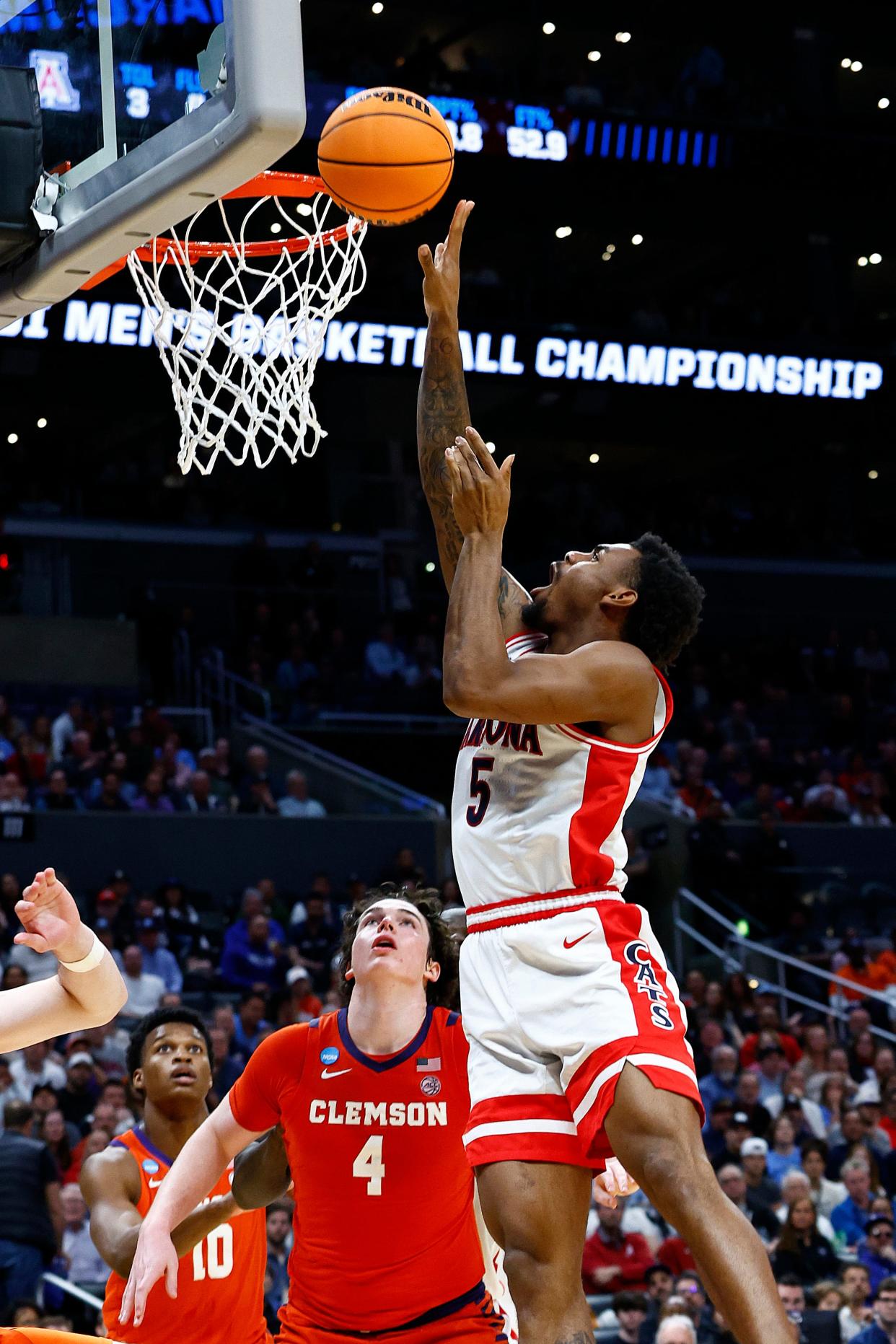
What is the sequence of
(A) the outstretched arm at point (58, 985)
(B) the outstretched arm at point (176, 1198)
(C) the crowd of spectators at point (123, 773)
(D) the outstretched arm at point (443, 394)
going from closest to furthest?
(A) the outstretched arm at point (58, 985) < (B) the outstretched arm at point (176, 1198) < (D) the outstretched arm at point (443, 394) < (C) the crowd of spectators at point (123, 773)

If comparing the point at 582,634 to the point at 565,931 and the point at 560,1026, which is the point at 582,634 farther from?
the point at 560,1026

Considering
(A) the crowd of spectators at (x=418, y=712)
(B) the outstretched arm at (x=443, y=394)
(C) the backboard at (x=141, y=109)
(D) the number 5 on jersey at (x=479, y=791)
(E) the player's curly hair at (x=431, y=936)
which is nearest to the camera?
(C) the backboard at (x=141, y=109)

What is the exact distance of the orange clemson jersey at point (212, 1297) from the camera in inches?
203

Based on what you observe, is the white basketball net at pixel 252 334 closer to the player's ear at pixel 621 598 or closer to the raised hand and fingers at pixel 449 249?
the raised hand and fingers at pixel 449 249

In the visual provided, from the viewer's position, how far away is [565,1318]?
4016 mm

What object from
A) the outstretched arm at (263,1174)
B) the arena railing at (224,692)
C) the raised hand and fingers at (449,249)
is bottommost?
the outstretched arm at (263,1174)

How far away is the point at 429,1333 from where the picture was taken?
4.56 metres

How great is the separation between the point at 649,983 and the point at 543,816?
453 millimetres

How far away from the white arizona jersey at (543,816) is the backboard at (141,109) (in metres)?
1.32

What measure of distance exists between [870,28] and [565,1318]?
2305 cm

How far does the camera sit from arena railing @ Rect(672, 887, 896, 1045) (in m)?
14.6

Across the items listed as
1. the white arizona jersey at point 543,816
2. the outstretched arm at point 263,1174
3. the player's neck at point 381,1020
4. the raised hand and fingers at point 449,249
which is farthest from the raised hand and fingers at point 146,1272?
the raised hand and fingers at point 449,249

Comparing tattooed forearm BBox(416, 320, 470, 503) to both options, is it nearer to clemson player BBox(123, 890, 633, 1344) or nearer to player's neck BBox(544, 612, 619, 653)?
player's neck BBox(544, 612, 619, 653)

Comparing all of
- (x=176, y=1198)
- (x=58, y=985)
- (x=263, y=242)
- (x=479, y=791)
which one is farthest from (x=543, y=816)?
(x=263, y=242)
